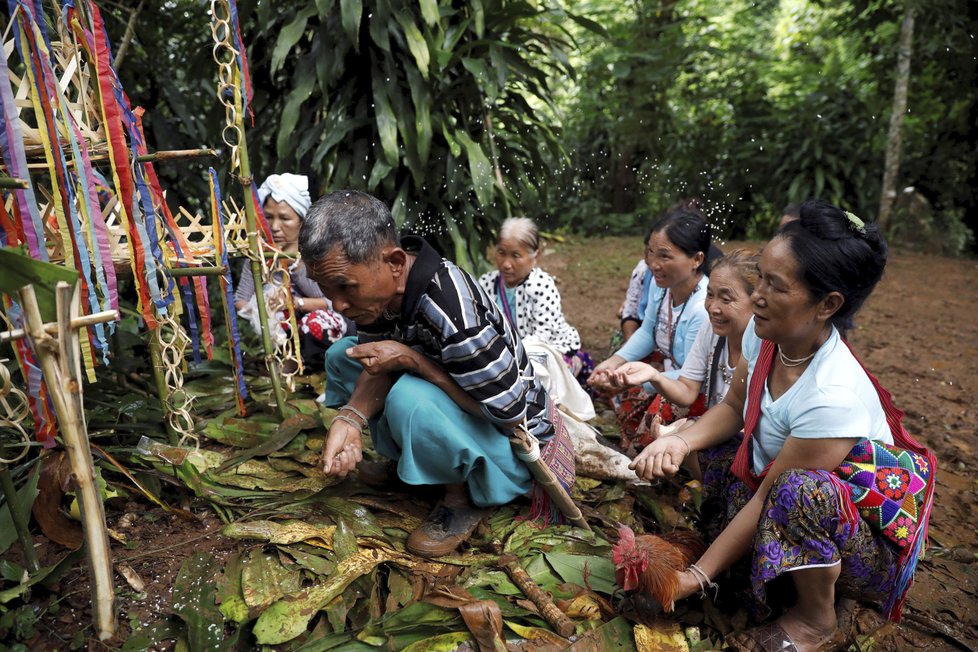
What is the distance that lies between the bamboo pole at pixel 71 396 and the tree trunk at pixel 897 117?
25.6 ft

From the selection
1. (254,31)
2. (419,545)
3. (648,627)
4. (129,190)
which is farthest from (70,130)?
(254,31)

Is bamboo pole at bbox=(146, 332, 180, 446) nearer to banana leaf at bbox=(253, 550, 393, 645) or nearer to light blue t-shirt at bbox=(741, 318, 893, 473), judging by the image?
banana leaf at bbox=(253, 550, 393, 645)

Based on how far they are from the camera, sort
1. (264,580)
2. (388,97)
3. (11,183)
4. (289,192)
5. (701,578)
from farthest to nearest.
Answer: (388,97) < (289,192) < (264,580) < (701,578) < (11,183)

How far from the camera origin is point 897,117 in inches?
271

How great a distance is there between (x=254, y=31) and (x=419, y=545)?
3347 millimetres

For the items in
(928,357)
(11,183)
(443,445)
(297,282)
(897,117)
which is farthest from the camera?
(897,117)

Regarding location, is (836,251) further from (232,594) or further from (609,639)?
(232,594)

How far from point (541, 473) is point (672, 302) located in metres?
1.20

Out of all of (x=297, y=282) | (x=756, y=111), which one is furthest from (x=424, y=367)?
(x=756, y=111)

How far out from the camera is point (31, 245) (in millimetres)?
1640

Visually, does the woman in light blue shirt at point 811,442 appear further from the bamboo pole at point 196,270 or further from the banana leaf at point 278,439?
the bamboo pole at point 196,270

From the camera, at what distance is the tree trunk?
663 cm

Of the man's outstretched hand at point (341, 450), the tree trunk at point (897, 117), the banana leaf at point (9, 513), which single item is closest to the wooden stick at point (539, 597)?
the man's outstretched hand at point (341, 450)

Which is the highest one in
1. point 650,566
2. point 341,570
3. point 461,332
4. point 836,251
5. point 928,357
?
point 836,251
